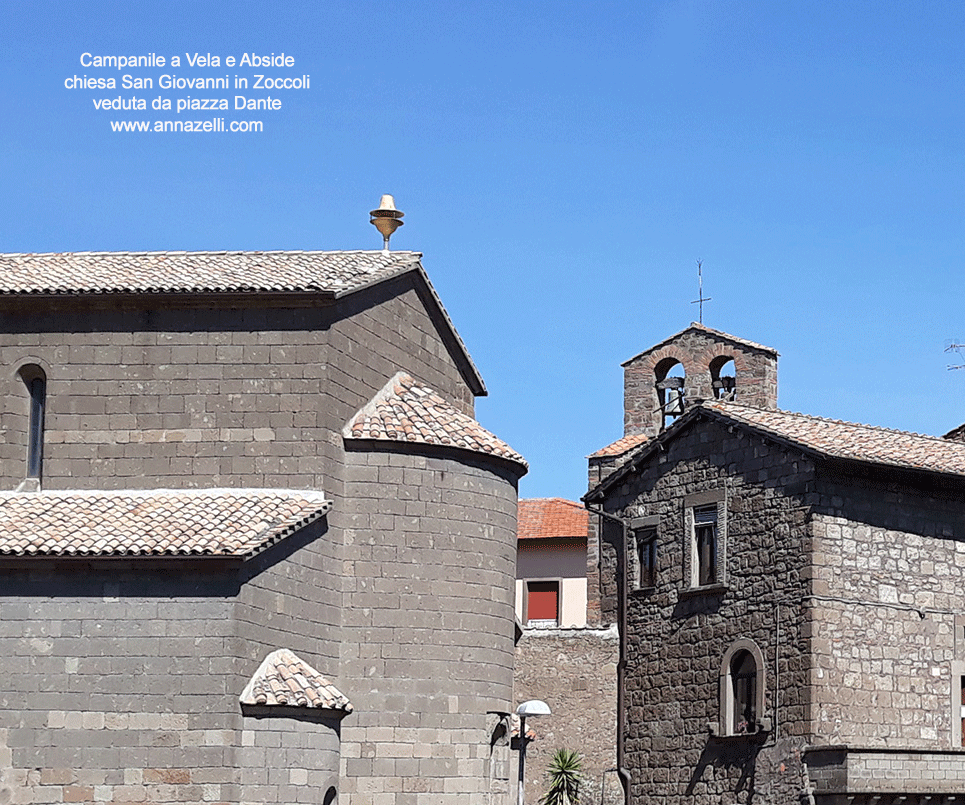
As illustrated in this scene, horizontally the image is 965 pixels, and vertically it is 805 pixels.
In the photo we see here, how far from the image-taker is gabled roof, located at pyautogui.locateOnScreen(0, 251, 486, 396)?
24594 millimetres

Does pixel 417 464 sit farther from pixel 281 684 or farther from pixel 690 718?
pixel 690 718

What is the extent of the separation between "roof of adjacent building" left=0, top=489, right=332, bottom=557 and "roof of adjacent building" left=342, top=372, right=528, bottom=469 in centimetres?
147

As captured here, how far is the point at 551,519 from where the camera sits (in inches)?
2015

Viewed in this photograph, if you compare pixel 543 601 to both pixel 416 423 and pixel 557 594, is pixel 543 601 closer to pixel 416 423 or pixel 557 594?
pixel 557 594

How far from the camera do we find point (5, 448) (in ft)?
80.9

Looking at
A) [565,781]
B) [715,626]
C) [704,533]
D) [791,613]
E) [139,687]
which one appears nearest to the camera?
[139,687]

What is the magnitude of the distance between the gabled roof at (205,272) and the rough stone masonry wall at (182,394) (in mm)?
343

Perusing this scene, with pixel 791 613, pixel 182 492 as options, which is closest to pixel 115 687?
pixel 182 492

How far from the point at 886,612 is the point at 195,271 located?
1282 cm

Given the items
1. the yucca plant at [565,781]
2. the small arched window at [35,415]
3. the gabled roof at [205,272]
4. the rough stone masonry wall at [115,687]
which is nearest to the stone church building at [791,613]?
the yucca plant at [565,781]

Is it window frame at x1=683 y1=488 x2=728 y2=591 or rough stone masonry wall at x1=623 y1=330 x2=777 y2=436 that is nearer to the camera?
window frame at x1=683 y1=488 x2=728 y2=591

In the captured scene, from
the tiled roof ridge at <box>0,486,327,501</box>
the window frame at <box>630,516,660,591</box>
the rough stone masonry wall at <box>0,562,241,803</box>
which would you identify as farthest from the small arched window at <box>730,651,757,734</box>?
the rough stone masonry wall at <box>0,562,241,803</box>

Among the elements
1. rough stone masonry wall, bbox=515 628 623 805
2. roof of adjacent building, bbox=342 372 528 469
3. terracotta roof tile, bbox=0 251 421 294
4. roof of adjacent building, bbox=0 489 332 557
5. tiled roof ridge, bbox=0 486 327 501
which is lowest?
rough stone masonry wall, bbox=515 628 623 805

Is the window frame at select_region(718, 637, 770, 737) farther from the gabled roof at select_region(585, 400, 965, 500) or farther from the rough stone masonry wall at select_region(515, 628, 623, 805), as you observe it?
the rough stone masonry wall at select_region(515, 628, 623, 805)
